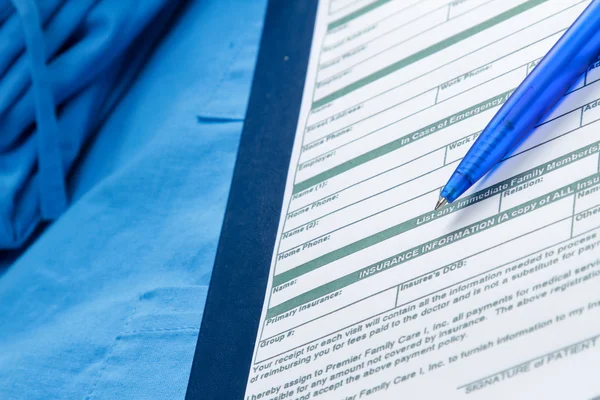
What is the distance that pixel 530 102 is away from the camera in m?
0.29

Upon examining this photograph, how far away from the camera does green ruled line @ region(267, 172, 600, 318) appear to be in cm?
28

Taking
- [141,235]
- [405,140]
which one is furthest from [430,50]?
[141,235]

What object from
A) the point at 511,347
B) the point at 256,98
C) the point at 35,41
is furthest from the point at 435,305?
the point at 35,41

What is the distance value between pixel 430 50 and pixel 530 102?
10cm

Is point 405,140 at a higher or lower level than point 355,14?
lower

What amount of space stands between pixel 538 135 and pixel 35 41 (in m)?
0.30

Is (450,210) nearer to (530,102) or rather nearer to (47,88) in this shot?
(530,102)

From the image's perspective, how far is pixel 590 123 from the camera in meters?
0.29

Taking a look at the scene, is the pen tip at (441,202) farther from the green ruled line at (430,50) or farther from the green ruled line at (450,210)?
the green ruled line at (430,50)

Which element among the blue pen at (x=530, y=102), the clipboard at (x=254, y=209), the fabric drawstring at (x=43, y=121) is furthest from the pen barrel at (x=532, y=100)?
the fabric drawstring at (x=43, y=121)

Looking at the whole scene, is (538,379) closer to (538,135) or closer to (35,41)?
(538,135)

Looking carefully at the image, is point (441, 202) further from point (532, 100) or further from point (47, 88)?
point (47, 88)

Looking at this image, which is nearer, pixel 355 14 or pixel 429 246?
pixel 429 246

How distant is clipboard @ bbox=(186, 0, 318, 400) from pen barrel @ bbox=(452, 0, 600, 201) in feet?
0.34
